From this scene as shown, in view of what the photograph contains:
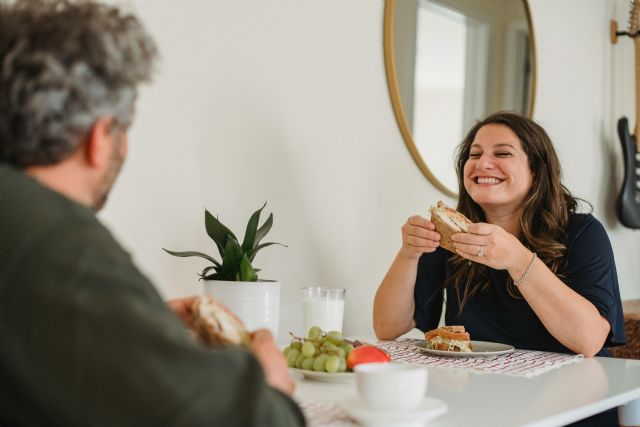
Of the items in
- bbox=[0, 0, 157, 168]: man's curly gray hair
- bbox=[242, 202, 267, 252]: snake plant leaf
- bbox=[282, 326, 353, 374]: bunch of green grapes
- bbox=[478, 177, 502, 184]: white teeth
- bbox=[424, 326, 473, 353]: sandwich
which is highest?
bbox=[0, 0, 157, 168]: man's curly gray hair

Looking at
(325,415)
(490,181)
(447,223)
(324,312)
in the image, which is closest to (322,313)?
(324,312)

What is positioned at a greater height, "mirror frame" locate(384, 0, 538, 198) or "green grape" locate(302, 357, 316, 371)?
"mirror frame" locate(384, 0, 538, 198)

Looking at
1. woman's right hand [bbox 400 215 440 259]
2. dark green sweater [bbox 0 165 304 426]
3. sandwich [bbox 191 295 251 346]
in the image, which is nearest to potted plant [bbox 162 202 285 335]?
woman's right hand [bbox 400 215 440 259]

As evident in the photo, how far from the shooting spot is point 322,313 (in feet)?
5.68

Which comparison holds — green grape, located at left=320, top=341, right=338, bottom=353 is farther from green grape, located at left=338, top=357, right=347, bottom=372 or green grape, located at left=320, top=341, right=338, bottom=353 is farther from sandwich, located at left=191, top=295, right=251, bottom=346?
sandwich, located at left=191, top=295, right=251, bottom=346

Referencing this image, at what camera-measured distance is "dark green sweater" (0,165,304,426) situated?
2.31 ft

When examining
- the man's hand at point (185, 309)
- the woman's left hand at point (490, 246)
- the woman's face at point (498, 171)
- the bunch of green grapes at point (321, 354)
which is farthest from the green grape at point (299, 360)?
the woman's face at point (498, 171)

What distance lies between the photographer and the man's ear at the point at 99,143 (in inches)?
32.2

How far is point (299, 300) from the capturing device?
2.02 meters

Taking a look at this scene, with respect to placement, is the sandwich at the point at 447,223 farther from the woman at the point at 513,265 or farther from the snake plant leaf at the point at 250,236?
the snake plant leaf at the point at 250,236

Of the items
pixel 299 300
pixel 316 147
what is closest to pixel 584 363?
pixel 299 300

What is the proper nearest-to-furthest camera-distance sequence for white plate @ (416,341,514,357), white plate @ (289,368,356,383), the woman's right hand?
white plate @ (289,368,356,383) → white plate @ (416,341,514,357) → the woman's right hand

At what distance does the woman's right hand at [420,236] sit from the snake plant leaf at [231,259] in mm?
433

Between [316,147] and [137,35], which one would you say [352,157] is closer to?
[316,147]
